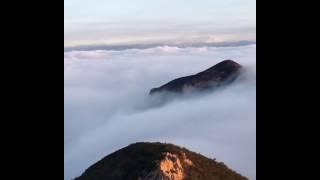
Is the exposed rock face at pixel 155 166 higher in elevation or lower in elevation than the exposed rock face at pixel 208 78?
lower

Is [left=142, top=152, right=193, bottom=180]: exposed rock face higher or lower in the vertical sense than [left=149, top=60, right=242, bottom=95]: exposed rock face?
lower

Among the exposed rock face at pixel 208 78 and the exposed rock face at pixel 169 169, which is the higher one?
A: the exposed rock face at pixel 208 78

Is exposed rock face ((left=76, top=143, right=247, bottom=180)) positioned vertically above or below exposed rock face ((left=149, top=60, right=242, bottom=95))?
below
